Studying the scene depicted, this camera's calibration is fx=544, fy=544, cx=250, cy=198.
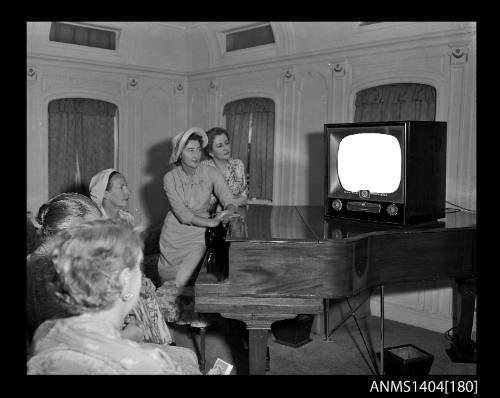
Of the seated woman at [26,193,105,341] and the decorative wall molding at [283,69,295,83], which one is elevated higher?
the decorative wall molding at [283,69,295,83]

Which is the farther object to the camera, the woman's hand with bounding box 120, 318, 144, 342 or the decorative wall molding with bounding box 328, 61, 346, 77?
the decorative wall molding with bounding box 328, 61, 346, 77

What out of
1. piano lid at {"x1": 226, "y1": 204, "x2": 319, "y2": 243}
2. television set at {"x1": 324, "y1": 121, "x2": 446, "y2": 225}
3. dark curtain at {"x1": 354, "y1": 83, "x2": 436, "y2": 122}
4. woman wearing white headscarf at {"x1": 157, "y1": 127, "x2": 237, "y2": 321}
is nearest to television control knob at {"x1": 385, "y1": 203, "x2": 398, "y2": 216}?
television set at {"x1": 324, "y1": 121, "x2": 446, "y2": 225}

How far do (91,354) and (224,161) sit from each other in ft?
12.4

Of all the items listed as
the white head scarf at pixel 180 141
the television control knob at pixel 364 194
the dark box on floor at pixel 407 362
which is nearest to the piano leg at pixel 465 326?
the dark box on floor at pixel 407 362

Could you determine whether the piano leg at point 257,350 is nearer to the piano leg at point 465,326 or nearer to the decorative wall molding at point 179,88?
the piano leg at point 465,326

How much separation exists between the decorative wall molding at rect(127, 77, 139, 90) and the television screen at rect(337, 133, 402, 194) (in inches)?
168

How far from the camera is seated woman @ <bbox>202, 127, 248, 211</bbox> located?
5328mm

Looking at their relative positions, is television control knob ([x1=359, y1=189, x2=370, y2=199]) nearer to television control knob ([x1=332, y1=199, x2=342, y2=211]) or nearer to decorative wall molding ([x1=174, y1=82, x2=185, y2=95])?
television control knob ([x1=332, y1=199, x2=342, y2=211])

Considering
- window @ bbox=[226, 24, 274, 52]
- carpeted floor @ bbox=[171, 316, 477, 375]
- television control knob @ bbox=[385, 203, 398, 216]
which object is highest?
window @ bbox=[226, 24, 274, 52]

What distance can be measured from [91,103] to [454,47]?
4.49m

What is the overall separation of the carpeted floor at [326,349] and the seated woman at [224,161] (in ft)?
4.40

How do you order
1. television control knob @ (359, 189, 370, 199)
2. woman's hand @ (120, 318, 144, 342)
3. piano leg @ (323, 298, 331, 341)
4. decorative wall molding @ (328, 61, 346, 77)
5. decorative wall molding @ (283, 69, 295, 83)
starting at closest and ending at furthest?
woman's hand @ (120, 318, 144, 342)
television control knob @ (359, 189, 370, 199)
piano leg @ (323, 298, 331, 341)
decorative wall molding @ (328, 61, 346, 77)
decorative wall molding @ (283, 69, 295, 83)
